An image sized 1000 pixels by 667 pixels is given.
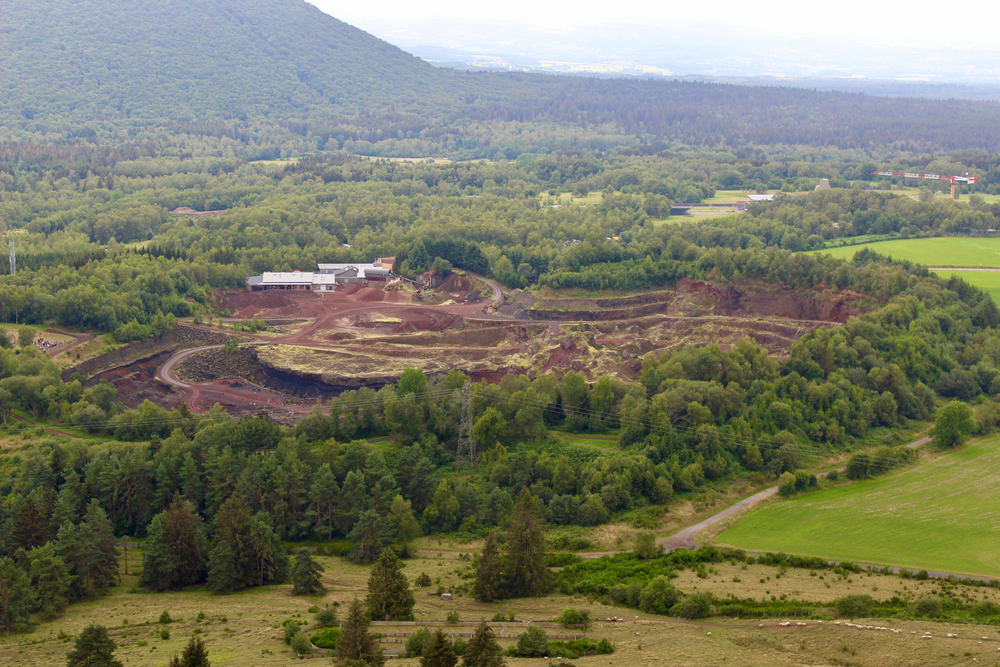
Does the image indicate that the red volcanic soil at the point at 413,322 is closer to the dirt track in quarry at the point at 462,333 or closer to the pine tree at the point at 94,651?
the dirt track in quarry at the point at 462,333

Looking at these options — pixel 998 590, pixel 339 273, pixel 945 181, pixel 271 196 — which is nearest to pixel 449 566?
pixel 998 590

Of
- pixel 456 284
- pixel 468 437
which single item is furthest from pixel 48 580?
pixel 456 284

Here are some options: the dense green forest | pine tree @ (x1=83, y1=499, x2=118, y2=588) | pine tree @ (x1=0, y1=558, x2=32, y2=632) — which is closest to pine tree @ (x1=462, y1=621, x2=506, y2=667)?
the dense green forest

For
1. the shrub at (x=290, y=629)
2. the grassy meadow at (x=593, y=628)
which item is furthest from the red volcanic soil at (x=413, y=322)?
the shrub at (x=290, y=629)

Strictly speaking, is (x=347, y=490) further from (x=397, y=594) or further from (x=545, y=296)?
(x=545, y=296)

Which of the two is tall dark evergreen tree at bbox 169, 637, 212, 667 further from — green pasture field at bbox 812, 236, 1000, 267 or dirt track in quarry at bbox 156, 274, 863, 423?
green pasture field at bbox 812, 236, 1000, 267

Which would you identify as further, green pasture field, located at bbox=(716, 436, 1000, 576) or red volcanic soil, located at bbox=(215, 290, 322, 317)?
red volcanic soil, located at bbox=(215, 290, 322, 317)

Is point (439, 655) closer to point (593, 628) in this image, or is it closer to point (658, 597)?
point (593, 628)
